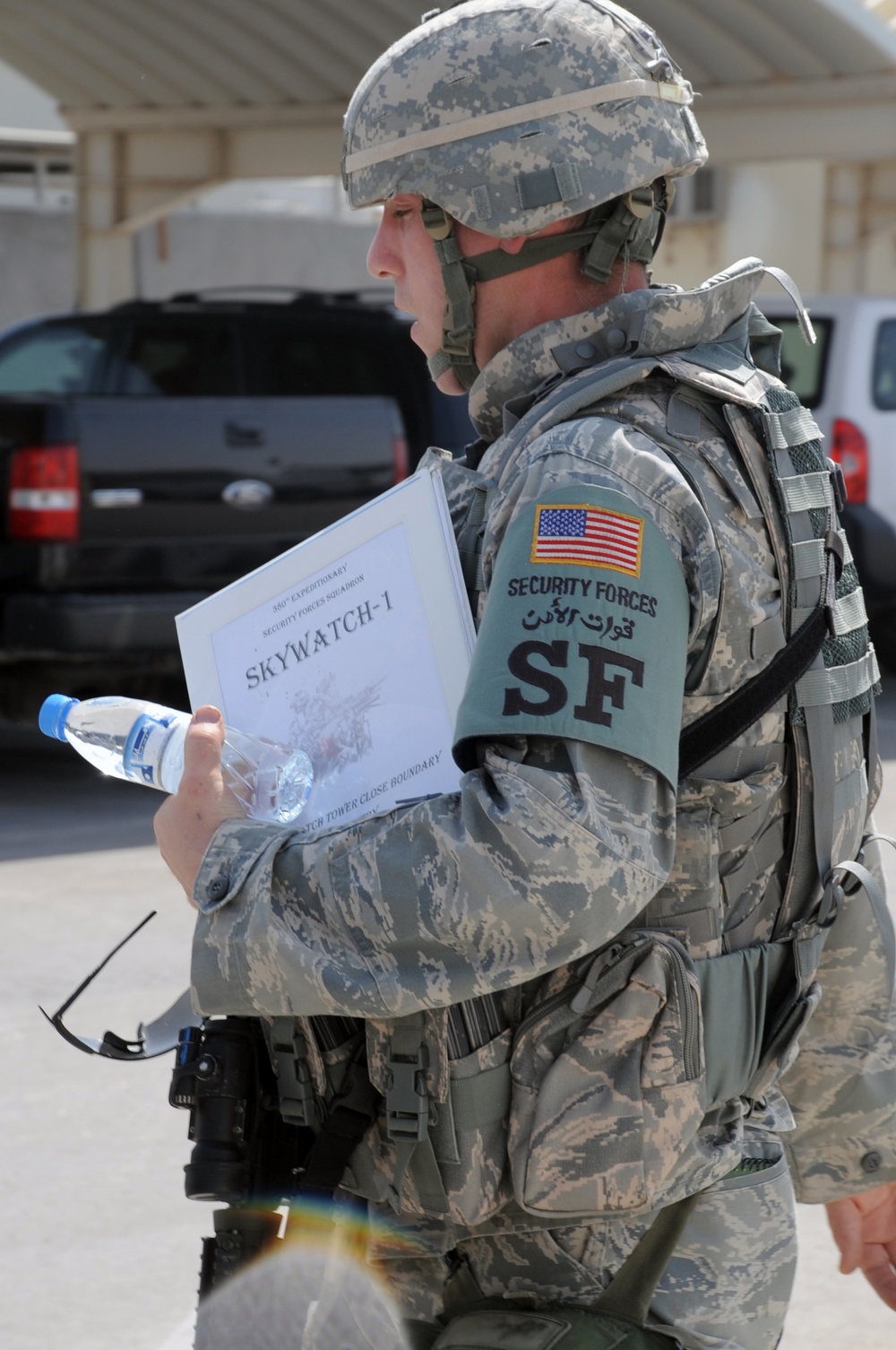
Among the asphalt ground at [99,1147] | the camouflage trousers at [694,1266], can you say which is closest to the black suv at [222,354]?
the asphalt ground at [99,1147]

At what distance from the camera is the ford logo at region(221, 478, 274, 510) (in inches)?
273

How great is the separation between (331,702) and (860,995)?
0.70 meters

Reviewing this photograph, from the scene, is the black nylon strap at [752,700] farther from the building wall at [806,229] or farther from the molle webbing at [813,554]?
the building wall at [806,229]

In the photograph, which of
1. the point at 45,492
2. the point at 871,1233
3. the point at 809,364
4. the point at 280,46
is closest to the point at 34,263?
the point at 280,46

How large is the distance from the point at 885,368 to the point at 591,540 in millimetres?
8178

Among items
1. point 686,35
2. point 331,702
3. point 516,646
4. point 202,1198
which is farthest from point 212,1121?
point 686,35

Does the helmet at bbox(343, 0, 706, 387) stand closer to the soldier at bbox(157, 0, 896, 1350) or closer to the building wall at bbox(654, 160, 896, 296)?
the soldier at bbox(157, 0, 896, 1350)

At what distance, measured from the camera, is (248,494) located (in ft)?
22.9

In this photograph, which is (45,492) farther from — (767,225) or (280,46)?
(767,225)

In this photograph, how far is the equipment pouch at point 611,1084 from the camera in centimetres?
163

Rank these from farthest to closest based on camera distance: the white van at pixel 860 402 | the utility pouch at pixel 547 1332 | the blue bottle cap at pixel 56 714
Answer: the white van at pixel 860 402, the blue bottle cap at pixel 56 714, the utility pouch at pixel 547 1332

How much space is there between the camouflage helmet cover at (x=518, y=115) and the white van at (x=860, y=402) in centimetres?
716

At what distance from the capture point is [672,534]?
157 cm

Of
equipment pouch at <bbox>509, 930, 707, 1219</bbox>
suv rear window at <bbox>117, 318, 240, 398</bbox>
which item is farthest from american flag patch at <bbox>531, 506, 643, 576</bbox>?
suv rear window at <bbox>117, 318, 240, 398</bbox>
